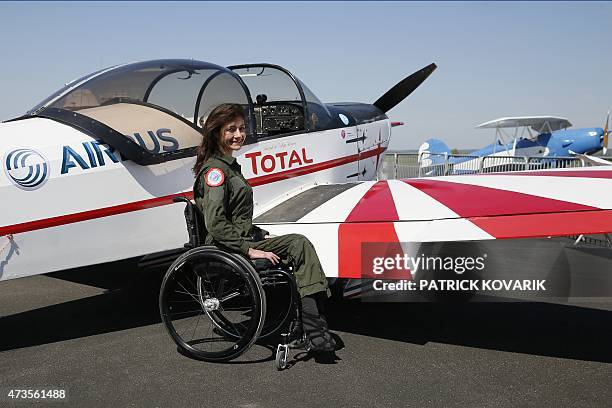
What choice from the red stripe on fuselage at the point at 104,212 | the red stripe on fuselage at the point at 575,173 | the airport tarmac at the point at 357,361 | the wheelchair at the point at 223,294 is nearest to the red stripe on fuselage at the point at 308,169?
the red stripe on fuselage at the point at 104,212

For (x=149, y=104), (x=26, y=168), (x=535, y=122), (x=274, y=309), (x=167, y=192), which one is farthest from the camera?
(x=535, y=122)

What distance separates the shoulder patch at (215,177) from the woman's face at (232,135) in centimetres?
24

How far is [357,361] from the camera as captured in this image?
3.20m

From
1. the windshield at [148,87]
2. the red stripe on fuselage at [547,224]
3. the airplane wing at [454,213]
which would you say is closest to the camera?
the red stripe on fuselage at [547,224]

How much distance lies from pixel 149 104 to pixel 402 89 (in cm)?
480

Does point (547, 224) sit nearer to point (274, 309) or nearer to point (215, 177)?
point (215, 177)

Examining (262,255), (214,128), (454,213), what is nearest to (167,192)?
(214,128)

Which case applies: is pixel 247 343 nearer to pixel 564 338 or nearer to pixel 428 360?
pixel 428 360

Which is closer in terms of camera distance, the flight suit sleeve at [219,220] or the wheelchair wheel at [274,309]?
the flight suit sleeve at [219,220]

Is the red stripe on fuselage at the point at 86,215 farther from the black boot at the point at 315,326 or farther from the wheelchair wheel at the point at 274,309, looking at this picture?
the black boot at the point at 315,326

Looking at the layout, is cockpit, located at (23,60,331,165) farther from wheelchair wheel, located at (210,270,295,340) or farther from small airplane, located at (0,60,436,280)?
wheelchair wheel, located at (210,270,295,340)

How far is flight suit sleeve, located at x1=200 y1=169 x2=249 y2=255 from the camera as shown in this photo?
2938mm

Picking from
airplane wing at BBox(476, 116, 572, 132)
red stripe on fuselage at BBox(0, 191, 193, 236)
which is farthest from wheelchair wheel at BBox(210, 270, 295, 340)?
airplane wing at BBox(476, 116, 572, 132)

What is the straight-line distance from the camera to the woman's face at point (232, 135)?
10.3 feet
